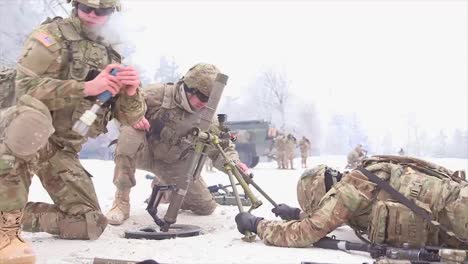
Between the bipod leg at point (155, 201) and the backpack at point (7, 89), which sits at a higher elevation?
the backpack at point (7, 89)

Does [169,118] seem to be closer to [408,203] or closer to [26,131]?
[26,131]

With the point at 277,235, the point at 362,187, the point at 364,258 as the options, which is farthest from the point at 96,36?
the point at 364,258

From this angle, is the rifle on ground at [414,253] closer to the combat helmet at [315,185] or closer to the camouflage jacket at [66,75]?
the combat helmet at [315,185]

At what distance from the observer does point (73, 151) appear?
3666 mm

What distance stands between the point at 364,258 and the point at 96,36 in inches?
85.1

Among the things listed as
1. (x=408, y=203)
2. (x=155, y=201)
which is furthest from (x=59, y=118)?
(x=408, y=203)

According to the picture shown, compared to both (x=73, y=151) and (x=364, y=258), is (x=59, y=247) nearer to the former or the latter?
(x=73, y=151)

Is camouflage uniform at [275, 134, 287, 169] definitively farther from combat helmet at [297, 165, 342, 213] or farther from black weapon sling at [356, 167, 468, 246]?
black weapon sling at [356, 167, 468, 246]

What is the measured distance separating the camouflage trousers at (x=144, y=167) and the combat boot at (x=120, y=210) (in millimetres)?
87

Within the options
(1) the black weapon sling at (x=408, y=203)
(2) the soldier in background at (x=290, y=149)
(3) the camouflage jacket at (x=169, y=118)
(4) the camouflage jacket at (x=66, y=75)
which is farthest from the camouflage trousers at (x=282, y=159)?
(1) the black weapon sling at (x=408, y=203)

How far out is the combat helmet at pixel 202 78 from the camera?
4508 millimetres

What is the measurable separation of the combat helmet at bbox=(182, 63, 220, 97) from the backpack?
1.57 metres

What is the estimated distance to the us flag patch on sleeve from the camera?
3.18m

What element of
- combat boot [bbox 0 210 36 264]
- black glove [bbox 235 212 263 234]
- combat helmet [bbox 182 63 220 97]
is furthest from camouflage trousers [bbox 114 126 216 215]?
combat boot [bbox 0 210 36 264]
